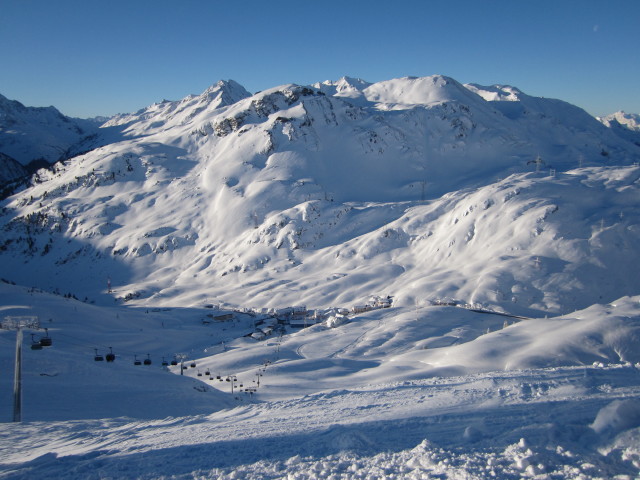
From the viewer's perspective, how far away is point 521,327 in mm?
34875

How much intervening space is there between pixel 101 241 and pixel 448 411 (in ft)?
367

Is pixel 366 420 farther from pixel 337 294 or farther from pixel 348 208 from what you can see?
pixel 348 208

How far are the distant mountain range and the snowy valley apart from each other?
51 cm

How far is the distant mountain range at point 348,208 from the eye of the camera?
60.8 meters

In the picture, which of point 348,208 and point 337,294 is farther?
point 348,208

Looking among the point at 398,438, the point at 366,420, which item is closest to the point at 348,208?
the point at 366,420

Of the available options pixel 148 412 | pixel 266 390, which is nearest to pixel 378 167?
pixel 266 390

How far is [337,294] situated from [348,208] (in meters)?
30.5

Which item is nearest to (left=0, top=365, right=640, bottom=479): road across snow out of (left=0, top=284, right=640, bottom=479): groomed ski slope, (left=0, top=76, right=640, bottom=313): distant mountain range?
(left=0, top=284, right=640, bottom=479): groomed ski slope

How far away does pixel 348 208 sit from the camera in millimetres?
93562

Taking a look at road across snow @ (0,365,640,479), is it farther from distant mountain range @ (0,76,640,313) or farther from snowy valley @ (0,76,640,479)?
distant mountain range @ (0,76,640,313)

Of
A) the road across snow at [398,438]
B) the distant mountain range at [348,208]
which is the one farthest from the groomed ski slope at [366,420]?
the distant mountain range at [348,208]

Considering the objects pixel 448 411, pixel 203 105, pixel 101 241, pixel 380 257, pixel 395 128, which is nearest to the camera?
pixel 448 411

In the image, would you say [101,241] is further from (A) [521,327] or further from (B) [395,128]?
(A) [521,327]
